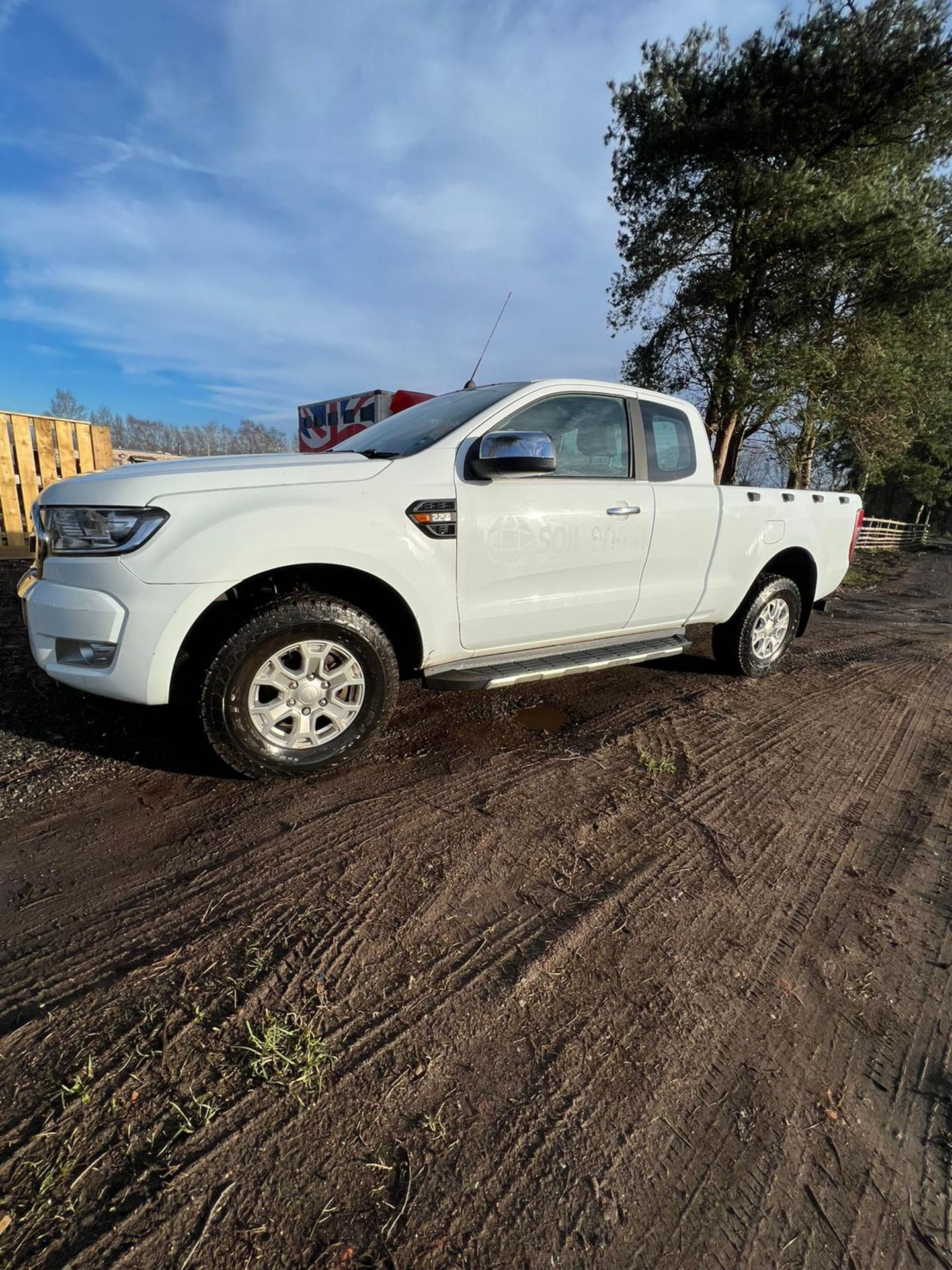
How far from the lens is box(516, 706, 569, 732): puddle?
139 inches

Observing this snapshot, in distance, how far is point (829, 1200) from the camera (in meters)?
1.27

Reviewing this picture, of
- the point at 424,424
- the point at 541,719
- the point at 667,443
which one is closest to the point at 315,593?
the point at 424,424

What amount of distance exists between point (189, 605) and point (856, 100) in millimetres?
16737

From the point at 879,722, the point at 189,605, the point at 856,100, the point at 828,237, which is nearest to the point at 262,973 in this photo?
the point at 189,605

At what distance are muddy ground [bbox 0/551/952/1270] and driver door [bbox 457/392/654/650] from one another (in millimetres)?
759

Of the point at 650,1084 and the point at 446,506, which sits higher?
the point at 446,506

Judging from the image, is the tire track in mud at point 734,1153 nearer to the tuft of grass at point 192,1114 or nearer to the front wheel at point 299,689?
the tuft of grass at point 192,1114

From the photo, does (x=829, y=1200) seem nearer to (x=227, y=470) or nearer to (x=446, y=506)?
(x=446, y=506)

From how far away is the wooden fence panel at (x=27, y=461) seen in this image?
25.6 feet

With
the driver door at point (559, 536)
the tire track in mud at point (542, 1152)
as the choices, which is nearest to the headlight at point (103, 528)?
the driver door at point (559, 536)

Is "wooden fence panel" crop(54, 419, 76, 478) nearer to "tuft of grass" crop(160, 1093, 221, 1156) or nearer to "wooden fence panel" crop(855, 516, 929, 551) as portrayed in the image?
"tuft of grass" crop(160, 1093, 221, 1156)

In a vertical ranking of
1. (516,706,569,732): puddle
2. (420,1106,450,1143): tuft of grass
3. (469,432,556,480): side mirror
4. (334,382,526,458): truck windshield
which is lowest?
(420,1106,450,1143): tuft of grass

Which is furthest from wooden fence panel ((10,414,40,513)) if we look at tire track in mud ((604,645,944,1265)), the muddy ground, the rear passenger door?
tire track in mud ((604,645,944,1265))

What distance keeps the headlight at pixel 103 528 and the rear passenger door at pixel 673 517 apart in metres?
2.68
